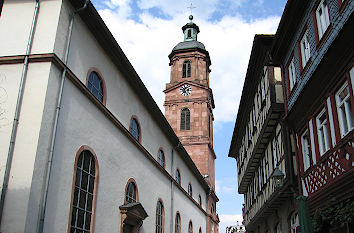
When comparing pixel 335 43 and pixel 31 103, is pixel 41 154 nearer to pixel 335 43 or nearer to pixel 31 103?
pixel 31 103

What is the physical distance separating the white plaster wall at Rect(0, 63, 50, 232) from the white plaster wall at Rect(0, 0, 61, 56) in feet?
2.34

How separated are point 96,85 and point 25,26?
3340 millimetres

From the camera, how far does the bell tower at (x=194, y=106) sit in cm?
4159

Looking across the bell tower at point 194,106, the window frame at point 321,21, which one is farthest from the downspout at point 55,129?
the bell tower at point 194,106

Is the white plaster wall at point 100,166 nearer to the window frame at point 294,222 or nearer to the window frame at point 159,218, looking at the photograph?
the window frame at point 159,218

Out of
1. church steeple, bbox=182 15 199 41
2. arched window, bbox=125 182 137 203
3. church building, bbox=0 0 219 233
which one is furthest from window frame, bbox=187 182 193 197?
church steeple, bbox=182 15 199 41

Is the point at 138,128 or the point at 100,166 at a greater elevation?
the point at 138,128

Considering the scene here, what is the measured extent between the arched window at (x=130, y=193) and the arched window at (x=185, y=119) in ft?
84.3

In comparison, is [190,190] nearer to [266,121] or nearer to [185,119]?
[185,119]

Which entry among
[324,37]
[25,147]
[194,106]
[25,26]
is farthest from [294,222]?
[194,106]

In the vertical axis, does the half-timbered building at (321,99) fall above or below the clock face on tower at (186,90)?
below

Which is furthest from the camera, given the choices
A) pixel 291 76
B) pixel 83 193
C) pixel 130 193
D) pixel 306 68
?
pixel 130 193

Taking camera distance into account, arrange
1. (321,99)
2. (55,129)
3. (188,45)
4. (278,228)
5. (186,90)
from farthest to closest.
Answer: (188,45)
(186,90)
(278,228)
(321,99)
(55,129)

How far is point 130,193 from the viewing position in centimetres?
1706
